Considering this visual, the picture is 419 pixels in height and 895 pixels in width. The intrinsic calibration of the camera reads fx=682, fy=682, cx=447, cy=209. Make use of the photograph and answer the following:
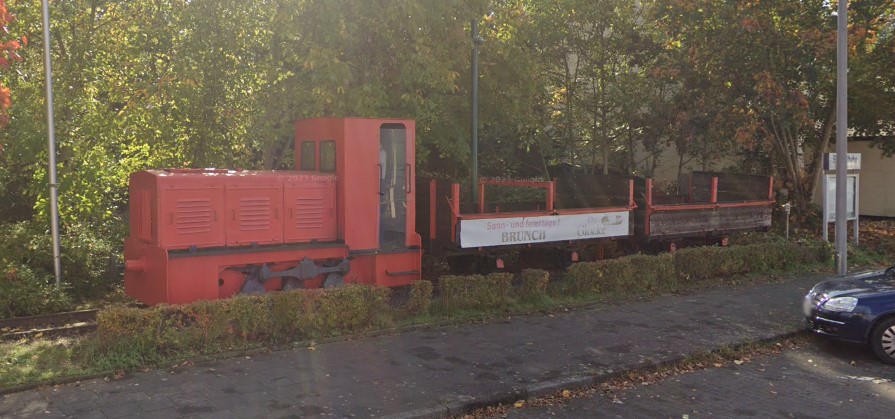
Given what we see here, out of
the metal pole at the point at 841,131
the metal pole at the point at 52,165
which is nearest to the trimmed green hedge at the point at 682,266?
the metal pole at the point at 841,131

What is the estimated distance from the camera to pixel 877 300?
8.34 m

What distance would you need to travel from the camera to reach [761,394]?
6961 millimetres

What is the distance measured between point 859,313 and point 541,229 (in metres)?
4.97

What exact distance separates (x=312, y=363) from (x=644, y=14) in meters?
15.5

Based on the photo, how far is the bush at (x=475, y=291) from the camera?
31.7 feet

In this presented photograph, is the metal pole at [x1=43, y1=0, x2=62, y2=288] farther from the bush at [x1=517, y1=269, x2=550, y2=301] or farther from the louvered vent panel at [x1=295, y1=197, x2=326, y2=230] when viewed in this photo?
the bush at [x1=517, y1=269, x2=550, y2=301]

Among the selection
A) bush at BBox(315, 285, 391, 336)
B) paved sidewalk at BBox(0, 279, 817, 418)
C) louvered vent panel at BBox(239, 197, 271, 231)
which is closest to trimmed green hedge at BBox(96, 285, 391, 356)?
bush at BBox(315, 285, 391, 336)

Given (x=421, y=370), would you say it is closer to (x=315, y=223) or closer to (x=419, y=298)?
(x=419, y=298)

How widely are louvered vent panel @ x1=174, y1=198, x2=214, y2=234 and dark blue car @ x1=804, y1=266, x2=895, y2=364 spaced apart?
8.01 metres

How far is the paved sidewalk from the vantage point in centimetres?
594

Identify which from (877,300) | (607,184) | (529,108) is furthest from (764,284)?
(529,108)

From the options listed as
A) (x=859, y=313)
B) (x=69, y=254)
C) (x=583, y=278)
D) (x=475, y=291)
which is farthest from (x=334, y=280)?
(x=859, y=313)

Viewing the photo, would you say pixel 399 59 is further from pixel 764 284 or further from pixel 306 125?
pixel 764 284

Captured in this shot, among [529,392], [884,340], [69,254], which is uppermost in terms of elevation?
[69,254]
